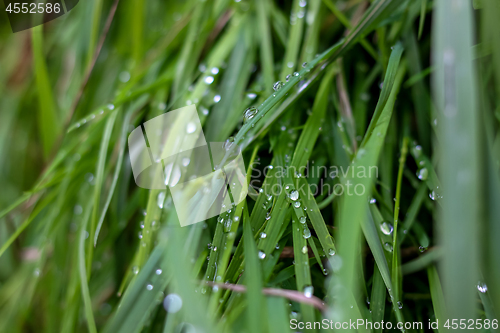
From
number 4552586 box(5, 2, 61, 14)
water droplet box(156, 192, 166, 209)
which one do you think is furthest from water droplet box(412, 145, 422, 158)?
number 4552586 box(5, 2, 61, 14)

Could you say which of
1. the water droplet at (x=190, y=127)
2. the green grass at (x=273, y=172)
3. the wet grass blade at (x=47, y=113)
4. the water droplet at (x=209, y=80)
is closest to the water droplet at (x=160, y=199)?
the green grass at (x=273, y=172)

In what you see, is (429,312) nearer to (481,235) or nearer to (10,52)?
(481,235)

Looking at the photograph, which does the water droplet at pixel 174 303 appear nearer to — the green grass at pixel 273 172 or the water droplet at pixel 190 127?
the green grass at pixel 273 172

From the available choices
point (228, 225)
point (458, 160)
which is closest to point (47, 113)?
point (228, 225)

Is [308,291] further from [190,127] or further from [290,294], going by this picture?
[190,127]

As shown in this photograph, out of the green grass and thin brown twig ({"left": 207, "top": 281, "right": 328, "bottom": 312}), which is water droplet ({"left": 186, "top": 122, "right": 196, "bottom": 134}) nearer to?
the green grass

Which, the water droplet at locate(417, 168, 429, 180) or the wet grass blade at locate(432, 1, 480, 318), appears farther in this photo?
the water droplet at locate(417, 168, 429, 180)

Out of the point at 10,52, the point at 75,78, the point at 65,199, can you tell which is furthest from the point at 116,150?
the point at 10,52
